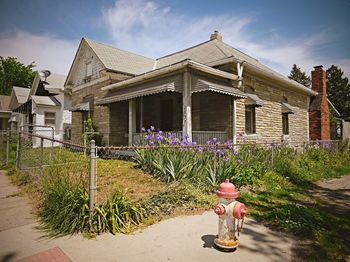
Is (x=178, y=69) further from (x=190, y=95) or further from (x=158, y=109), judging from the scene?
(x=158, y=109)

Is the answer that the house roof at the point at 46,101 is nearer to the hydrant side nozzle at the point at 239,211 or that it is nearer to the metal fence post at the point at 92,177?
the metal fence post at the point at 92,177

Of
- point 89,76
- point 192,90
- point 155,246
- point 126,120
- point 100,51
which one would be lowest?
point 155,246

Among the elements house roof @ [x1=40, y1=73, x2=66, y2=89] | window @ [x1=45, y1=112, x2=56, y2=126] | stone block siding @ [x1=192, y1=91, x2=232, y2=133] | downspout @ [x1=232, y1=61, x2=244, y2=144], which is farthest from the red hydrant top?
house roof @ [x1=40, y1=73, x2=66, y2=89]

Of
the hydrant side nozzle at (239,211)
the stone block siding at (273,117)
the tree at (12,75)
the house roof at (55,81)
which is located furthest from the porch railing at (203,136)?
the tree at (12,75)

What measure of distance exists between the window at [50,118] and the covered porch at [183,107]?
8388 millimetres

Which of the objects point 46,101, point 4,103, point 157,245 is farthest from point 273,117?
point 4,103

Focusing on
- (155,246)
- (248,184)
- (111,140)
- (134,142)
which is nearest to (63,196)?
(155,246)

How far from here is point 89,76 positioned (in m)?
13.8

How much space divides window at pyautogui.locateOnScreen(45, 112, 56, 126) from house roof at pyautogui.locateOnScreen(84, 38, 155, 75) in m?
7.08

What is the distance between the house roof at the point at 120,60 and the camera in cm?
1271

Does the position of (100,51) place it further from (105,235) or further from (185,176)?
(105,235)

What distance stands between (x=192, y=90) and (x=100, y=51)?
8.34 meters

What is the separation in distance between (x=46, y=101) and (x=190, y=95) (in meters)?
14.0

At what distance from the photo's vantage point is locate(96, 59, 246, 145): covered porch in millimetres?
8078
